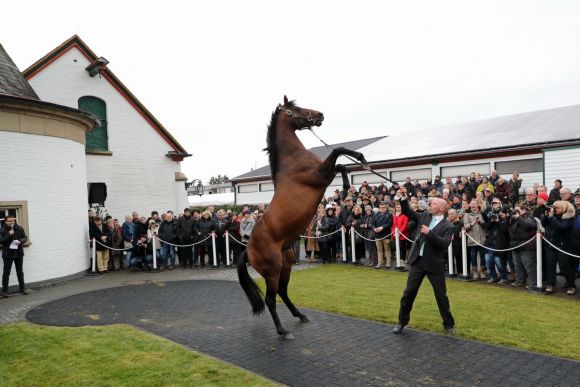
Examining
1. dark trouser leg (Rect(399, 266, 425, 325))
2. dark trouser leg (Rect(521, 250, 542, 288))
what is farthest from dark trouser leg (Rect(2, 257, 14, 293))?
dark trouser leg (Rect(521, 250, 542, 288))

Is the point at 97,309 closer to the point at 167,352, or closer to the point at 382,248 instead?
the point at 167,352

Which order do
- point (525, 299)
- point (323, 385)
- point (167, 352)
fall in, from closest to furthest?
point (323, 385), point (167, 352), point (525, 299)

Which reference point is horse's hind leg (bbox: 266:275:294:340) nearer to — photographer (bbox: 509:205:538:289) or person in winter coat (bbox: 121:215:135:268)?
photographer (bbox: 509:205:538:289)

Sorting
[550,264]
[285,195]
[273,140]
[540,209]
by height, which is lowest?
[550,264]

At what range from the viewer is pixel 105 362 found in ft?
16.4

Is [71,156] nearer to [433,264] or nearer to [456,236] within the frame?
[433,264]

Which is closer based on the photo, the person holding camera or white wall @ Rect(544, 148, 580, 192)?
the person holding camera

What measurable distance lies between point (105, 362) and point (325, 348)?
2841 mm

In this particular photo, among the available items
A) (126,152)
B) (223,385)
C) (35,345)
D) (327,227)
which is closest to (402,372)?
(223,385)

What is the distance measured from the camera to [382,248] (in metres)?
11.7

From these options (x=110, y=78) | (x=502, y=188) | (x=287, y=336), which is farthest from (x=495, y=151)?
(x=110, y=78)

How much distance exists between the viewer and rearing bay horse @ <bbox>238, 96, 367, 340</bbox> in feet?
18.2

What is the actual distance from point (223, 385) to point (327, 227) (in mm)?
8661

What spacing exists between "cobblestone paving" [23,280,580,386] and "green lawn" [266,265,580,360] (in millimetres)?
400
